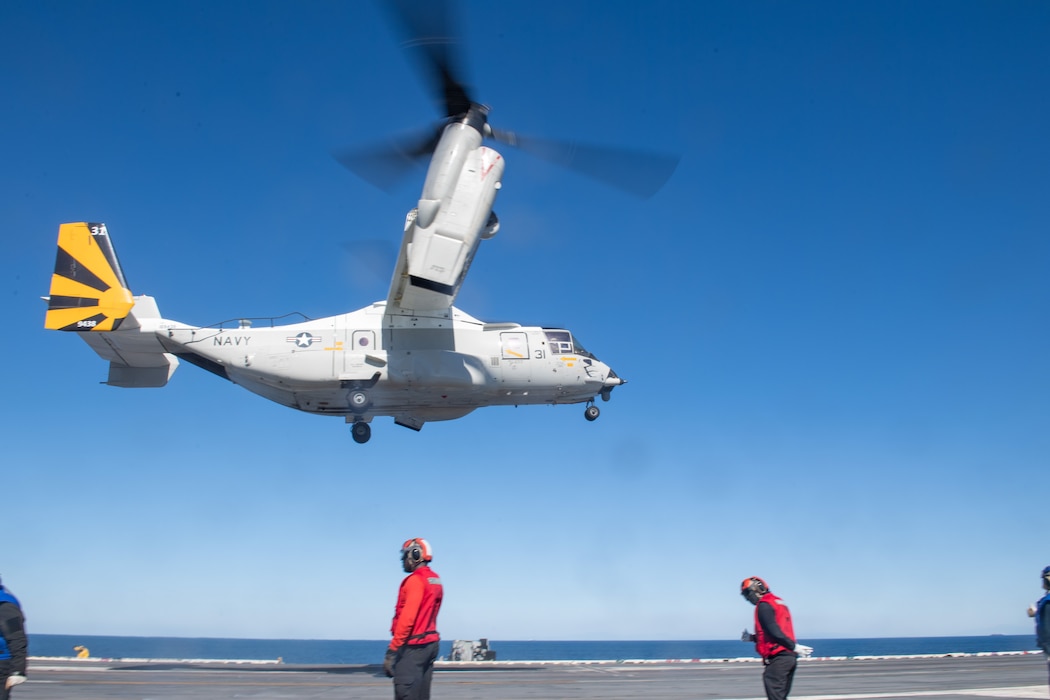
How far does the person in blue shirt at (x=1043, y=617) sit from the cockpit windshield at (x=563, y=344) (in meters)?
16.2

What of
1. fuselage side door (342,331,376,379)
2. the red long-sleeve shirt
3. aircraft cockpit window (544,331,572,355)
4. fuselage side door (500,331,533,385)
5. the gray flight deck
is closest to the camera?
the red long-sleeve shirt

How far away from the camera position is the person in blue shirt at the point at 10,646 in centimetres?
732

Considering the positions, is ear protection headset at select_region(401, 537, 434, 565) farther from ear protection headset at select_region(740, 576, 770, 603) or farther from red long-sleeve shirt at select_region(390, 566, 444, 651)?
ear protection headset at select_region(740, 576, 770, 603)

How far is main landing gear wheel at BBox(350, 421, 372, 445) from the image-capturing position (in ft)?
77.1

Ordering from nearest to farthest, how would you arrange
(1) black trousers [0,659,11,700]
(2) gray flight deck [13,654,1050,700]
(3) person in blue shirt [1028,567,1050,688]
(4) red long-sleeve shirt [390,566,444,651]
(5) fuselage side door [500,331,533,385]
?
(4) red long-sleeve shirt [390,566,444,651], (1) black trousers [0,659,11,700], (3) person in blue shirt [1028,567,1050,688], (2) gray flight deck [13,654,1050,700], (5) fuselage side door [500,331,533,385]

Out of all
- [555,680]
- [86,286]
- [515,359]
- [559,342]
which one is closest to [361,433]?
[515,359]

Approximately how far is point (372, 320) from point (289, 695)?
38.3ft

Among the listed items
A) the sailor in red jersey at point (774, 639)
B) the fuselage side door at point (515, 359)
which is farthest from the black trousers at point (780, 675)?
the fuselage side door at point (515, 359)

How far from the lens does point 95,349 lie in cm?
2334

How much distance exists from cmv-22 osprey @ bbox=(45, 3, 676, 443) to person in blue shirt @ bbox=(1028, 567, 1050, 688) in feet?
46.9

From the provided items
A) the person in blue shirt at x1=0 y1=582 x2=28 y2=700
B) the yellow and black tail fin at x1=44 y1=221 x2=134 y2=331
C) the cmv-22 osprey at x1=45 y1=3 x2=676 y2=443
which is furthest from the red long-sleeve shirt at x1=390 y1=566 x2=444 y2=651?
the yellow and black tail fin at x1=44 y1=221 x2=134 y2=331

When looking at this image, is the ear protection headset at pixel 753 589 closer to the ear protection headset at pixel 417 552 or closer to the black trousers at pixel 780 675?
the black trousers at pixel 780 675

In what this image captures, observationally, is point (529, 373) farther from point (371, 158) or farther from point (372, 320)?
point (371, 158)

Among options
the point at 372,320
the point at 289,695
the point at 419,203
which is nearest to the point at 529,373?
the point at 372,320
